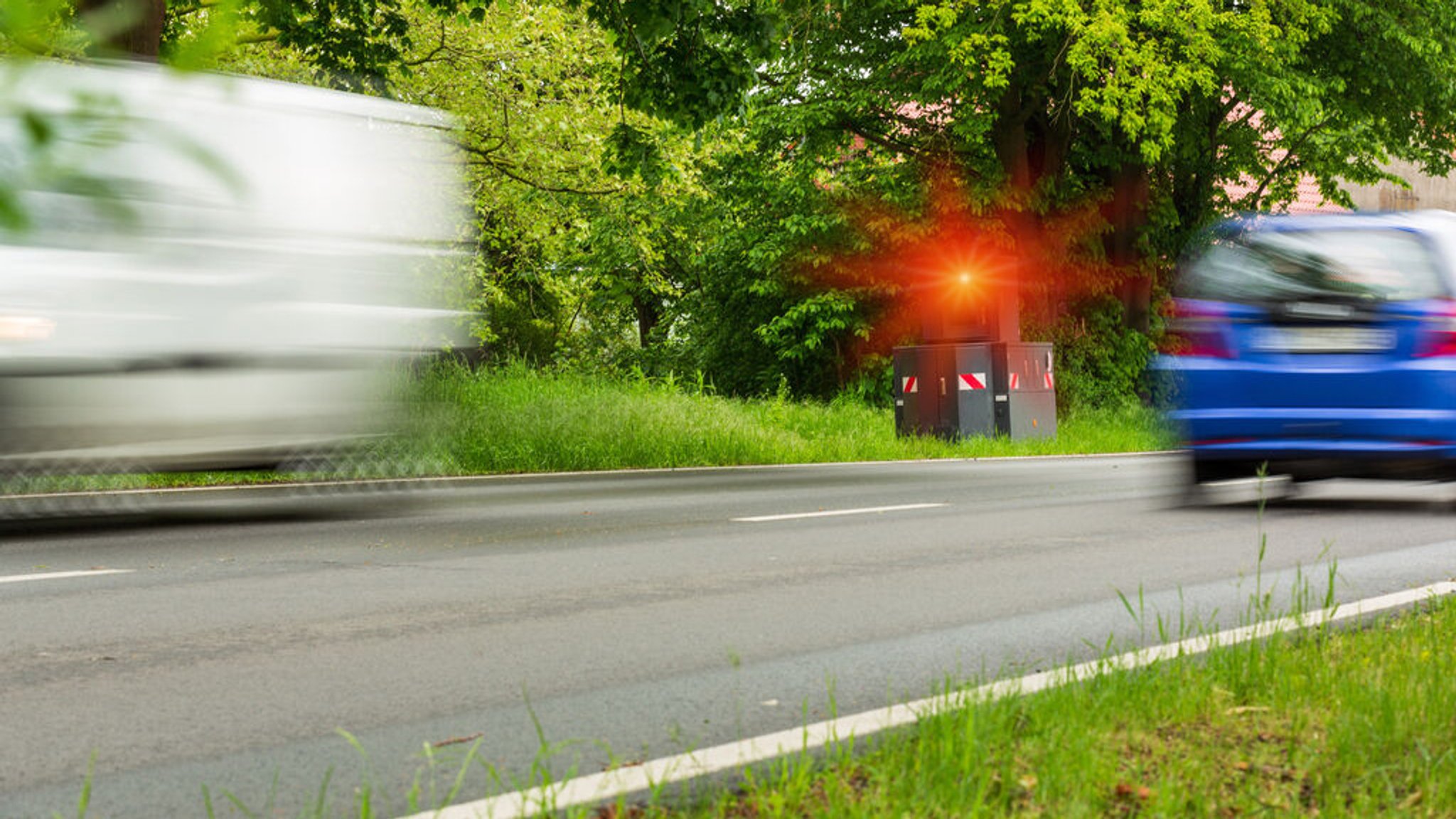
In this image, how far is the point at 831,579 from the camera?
7.79 meters

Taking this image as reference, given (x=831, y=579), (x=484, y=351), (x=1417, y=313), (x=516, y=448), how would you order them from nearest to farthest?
(x=831, y=579) → (x=1417, y=313) → (x=516, y=448) → (x=484, y=351)

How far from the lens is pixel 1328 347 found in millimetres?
10344

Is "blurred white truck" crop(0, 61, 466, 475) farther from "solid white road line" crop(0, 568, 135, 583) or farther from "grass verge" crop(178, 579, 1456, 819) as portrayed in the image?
"grass verge" crop(178, 579, 1456, 819)

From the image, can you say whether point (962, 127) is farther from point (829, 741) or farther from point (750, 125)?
point (829, 741)

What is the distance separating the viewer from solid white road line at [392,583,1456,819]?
3.53 metres

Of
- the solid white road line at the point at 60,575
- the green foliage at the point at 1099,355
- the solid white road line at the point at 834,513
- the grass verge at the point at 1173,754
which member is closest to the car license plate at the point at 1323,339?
the solid white road line at the point at 834,513

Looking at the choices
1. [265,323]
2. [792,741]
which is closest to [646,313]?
[265,323]

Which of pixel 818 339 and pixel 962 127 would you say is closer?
pixel 962 127

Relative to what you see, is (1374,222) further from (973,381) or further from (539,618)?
(973,381)

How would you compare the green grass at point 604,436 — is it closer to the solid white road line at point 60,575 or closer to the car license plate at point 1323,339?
the solid white road line at point 60,575

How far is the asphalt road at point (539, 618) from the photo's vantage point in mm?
4312

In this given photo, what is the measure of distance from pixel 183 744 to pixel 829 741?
5.95 ft

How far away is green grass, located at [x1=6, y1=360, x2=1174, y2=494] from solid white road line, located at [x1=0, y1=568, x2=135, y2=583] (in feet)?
11.3

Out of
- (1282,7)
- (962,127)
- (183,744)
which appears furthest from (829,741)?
(1282,7)
